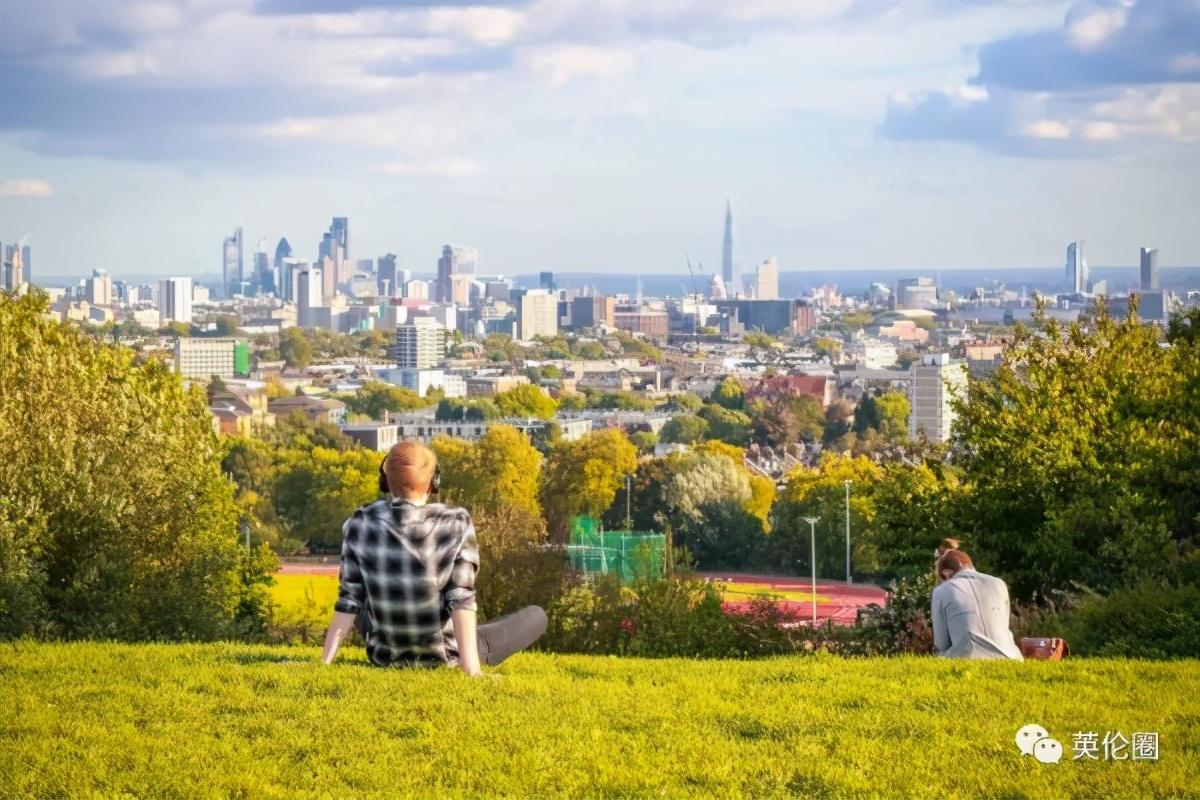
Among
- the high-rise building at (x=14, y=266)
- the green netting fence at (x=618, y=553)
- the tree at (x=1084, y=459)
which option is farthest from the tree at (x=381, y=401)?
the tree at (x=1084, y=459)

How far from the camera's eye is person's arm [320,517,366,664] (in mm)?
4758

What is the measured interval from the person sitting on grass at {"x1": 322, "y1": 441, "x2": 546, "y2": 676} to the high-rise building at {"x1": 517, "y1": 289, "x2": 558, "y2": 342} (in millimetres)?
185188

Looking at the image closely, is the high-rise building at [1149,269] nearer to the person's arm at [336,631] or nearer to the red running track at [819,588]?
the red running track at [819,588]

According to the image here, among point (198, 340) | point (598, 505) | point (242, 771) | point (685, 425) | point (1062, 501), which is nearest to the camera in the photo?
point (242, 771)

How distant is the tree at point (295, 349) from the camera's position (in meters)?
130

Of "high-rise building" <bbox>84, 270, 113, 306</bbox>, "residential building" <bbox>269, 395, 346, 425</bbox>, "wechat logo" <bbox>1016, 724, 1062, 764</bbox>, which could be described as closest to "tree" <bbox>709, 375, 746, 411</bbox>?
"residential building" <bbox>269, 395, 346, 425</bbox>

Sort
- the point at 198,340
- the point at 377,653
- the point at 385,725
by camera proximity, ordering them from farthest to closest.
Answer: the point at 198,340, the point at 377,653, the point at 385,725

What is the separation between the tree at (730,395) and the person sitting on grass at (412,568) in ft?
308

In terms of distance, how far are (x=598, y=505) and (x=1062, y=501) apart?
37955 mm

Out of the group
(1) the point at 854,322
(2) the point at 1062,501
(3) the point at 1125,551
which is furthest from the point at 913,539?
(1) the point at 854,322

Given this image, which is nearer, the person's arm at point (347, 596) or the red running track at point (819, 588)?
the person's arm at point (347, 596)

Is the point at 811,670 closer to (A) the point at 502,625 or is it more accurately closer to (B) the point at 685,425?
A: (A) the point at 502,625

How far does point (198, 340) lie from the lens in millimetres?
122688

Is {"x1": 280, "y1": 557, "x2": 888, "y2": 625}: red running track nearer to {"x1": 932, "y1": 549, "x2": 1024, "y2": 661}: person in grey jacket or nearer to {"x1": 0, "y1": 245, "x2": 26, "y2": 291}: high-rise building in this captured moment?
{"x1": 0, "y1": 245, "x2": 26, "y2": 291}: high-rise building
